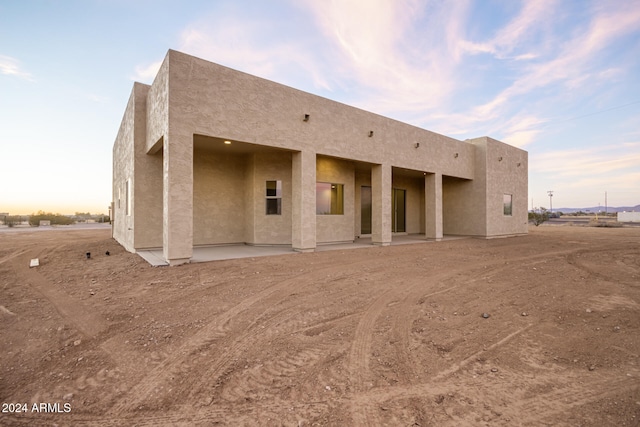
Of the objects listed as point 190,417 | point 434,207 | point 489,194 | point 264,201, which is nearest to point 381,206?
point 434,207

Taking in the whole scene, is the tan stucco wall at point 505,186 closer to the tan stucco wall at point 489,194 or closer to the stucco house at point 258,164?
the tan stucco wall at point 489,194

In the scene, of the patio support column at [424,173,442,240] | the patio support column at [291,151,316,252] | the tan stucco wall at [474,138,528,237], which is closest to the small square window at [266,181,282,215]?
the patio support column at [291,151,316,252]

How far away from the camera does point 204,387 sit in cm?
245

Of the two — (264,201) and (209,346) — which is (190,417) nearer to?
(209,346)

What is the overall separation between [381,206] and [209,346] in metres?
10.3

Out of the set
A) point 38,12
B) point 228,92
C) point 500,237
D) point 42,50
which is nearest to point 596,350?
point 228,92

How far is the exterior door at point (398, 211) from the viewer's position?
57.2 ft

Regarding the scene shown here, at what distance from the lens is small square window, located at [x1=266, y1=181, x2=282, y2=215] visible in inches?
453

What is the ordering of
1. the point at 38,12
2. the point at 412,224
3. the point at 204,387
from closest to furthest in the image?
the point at 204,387
the point at 38,12
the point at 412,224

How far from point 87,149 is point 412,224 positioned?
25.7 metres

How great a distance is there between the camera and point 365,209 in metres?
15.4

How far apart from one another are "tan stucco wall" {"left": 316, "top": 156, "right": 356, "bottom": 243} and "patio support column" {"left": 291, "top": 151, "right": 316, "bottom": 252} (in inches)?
75.8

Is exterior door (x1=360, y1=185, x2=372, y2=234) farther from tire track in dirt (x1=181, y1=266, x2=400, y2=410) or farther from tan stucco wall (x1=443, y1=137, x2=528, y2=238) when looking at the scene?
tire track in dirt (x1=181, y1=266, x2=400, y2=410)

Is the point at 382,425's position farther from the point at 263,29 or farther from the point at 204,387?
the point at 263,29
